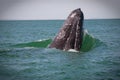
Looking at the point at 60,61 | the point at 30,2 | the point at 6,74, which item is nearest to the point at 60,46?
the point at 60,61

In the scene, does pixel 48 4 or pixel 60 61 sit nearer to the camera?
pixel 60 61

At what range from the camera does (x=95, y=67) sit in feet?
25.8

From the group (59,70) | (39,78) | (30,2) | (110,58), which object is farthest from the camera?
(30,2)

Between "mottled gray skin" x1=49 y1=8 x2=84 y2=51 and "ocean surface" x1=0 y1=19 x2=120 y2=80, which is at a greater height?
"mottled gray skin" x1=49 y1=8 x2=84 y2=51

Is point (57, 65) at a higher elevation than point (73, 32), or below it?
below

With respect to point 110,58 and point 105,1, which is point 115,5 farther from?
point 110,58

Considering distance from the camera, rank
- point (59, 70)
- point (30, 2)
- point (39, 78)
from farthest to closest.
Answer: point (30, 2)
point (59, 70)
point (39, 78)

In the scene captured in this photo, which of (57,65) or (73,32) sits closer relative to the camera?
(57,65)

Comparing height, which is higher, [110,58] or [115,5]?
[115,5]

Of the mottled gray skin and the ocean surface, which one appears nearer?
the ocean surface

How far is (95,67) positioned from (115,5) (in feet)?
9.15

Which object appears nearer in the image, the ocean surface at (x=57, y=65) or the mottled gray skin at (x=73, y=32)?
the ocean surface at (x=57, y=65)

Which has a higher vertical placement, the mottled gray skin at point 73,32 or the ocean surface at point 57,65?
the mottled gray skin at point 73,32

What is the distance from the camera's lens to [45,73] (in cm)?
727
